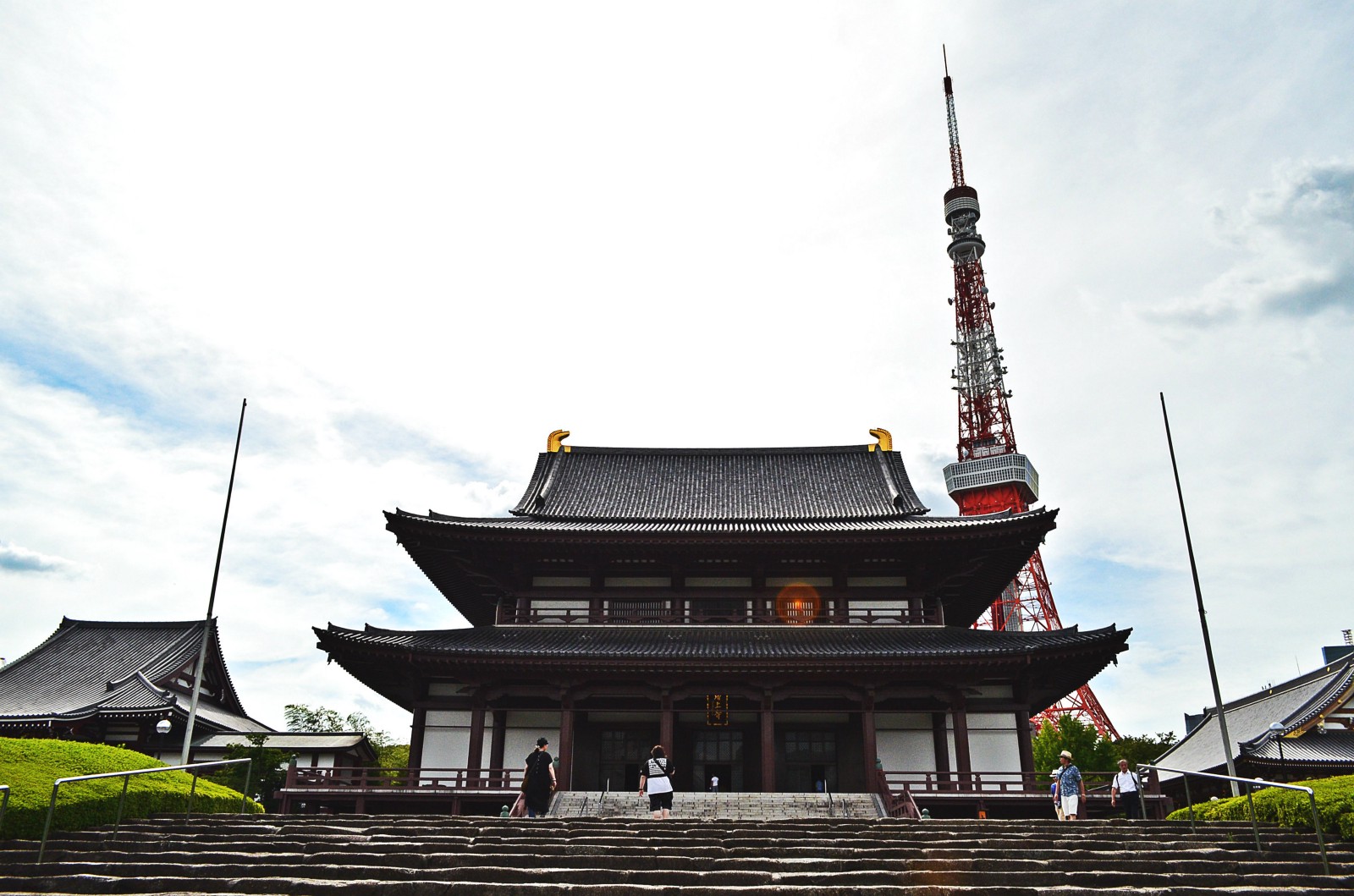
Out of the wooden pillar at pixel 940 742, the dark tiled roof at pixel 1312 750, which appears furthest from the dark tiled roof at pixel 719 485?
the dark tiled roof at pixel 1312 750

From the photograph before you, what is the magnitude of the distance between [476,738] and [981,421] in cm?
5637

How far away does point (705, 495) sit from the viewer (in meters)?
34.8

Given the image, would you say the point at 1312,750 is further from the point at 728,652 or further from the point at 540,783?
the point at 540,783

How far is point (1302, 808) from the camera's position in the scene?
15.6 meters

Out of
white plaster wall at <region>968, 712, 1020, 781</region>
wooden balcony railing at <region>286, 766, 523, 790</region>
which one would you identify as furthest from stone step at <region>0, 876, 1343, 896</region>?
white plaster wall at <region>968, 712, 1020, 781</region>

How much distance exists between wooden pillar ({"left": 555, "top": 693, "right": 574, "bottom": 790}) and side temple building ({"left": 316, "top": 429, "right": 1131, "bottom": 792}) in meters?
0.06

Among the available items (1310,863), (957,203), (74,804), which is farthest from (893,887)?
(957,203)

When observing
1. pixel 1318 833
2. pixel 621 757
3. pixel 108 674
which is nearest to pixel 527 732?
pixel 621 757

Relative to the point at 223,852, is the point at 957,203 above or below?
above

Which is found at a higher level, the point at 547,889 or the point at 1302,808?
the point at 1302,808

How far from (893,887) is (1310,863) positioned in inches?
286

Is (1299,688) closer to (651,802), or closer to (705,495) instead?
(705,495)

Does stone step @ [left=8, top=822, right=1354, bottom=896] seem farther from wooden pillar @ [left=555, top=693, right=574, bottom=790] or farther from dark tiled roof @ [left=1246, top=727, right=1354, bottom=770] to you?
dark tiled roof @ [left=1246, top=727, right=1354, bottom=770]

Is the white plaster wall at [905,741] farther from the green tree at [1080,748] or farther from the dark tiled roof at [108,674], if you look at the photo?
the dark tiled roof at [108,674]
